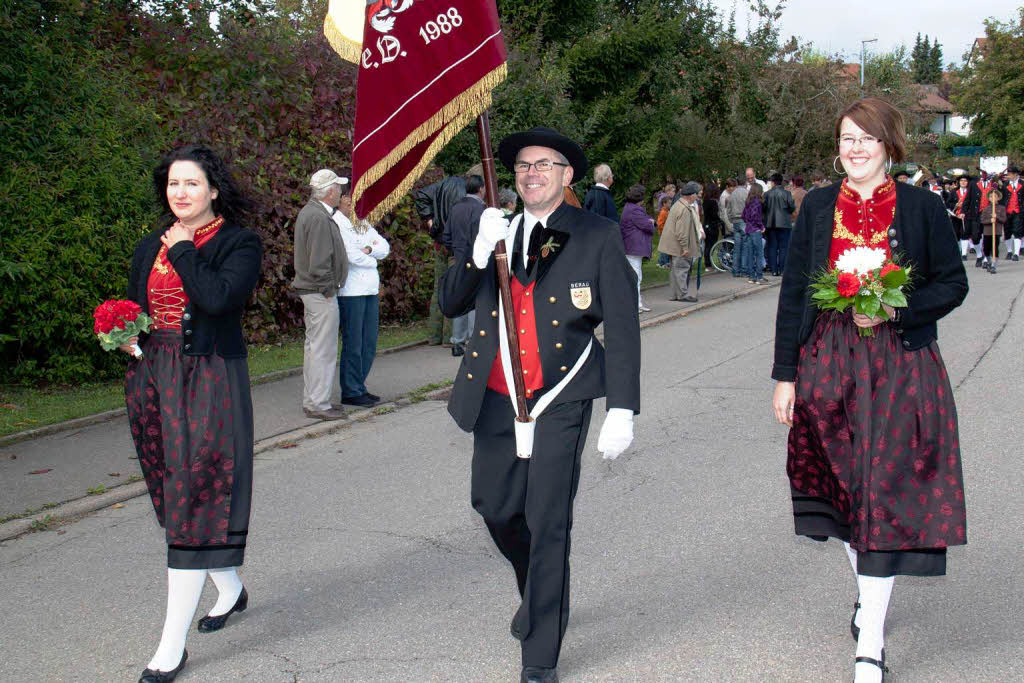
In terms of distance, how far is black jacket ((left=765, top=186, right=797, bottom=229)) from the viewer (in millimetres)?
20359

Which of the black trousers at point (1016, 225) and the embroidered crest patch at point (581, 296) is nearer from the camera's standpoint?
the embroidered crest patch at point (581, 296)

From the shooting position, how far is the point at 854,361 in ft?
13.4

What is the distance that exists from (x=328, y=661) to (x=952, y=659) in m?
2.37

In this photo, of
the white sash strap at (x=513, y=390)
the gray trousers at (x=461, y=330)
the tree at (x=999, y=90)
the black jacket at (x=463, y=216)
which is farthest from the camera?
the tree at (x=999, y=90)

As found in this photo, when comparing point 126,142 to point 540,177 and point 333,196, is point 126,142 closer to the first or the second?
point 333,196

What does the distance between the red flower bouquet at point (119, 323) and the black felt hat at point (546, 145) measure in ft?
5.02

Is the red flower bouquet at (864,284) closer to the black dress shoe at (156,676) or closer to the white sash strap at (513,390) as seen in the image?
the white sash strap at (513,390)

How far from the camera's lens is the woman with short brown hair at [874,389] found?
13.1 ft

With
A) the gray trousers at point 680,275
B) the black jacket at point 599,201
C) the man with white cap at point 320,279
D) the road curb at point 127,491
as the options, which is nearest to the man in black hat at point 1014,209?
the gray trousers at point 680,275

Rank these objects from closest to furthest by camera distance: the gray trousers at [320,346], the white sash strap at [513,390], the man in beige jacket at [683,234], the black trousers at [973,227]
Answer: the white sash strap at [513,390] < the gray trousers at [320,346] < the man in beige jacket at [683,234] < the black trousers at [973,227]

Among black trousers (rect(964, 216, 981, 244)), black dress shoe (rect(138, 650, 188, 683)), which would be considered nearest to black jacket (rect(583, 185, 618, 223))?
black dress shoe (rect(138, 650, 188, 683))

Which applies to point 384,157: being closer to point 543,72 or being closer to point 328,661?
point 328,661

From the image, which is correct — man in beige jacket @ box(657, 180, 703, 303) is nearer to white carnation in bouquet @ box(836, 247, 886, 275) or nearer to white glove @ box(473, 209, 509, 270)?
white carnation in bouquet @ box(836, 247, 886, 275)

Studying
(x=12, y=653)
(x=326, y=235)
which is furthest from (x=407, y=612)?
(x=326, y=235)
